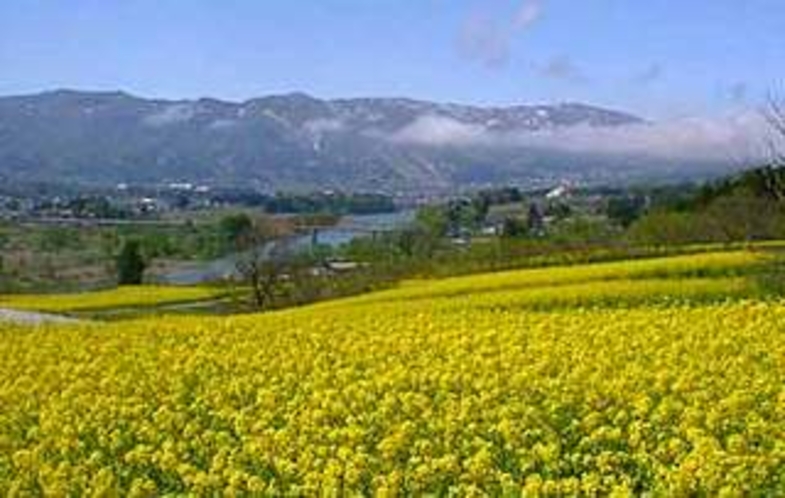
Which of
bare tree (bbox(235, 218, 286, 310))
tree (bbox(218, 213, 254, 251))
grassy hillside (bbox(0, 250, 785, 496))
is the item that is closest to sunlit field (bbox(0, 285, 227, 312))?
bare tree (bbox(235, 218, 286, 310))

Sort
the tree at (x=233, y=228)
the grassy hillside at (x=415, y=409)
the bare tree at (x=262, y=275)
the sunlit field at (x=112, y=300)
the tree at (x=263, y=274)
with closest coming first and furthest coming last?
1. the grassy hillside at (x=415, y=409)
2. the sunlit field at (x=112, y=300)
3. the bare tree at (x=262, y=275)
4. the tree at (x=263, y=274)
5. the tree at (x=233, y=228)

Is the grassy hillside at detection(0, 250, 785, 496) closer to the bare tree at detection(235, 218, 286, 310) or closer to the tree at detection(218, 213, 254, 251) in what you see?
the bare tree at detection(235, 218, 286, 310)

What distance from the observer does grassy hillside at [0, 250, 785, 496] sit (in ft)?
32.9

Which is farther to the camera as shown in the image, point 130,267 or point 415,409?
point 130,267

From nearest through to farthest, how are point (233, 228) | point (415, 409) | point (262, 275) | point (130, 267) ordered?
point (415, 409) → point (262, 275) → point (130, 267) → point (233, 228)

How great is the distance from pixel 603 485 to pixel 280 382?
6.91 m

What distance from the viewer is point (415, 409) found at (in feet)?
42.0

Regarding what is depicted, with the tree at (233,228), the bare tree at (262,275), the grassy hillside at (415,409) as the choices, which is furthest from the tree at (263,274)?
the grassy hillside at (415,409)

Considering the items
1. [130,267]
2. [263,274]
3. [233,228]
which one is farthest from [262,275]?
[233,228]

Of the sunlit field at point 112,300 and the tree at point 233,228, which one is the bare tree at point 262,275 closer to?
the sunlit field at point 112,300

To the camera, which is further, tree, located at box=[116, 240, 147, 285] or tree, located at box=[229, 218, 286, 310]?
tree, located at box=[116, 240, 147, 285]

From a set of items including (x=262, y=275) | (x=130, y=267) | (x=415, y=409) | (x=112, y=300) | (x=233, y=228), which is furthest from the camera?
(x=233, y=228)

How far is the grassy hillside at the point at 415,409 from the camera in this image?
1002 cm

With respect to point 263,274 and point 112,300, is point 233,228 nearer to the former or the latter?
point 263,274
